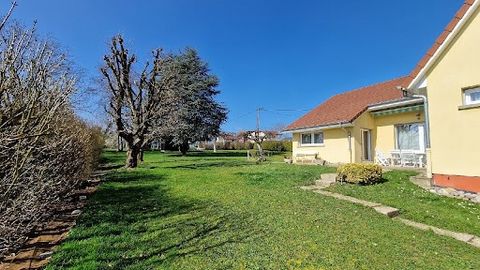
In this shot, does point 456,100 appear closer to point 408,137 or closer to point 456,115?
point 456,115

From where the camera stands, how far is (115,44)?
1947 centimetres

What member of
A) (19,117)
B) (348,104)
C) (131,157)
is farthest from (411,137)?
(19,117)

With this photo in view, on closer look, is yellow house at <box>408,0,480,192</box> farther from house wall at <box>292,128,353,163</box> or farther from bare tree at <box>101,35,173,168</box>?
A: bare tree at <box>101,35,173,168</box>

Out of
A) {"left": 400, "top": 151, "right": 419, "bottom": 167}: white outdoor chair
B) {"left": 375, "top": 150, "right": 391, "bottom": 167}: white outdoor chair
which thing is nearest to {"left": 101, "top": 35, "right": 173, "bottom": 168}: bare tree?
{"left": 375, "top": 150, "right": 391, "bottom": 167}: white outdoor chair

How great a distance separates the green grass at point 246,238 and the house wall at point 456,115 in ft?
14.6

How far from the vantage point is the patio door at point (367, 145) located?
20253 mm

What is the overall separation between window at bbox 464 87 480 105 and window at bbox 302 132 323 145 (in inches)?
519

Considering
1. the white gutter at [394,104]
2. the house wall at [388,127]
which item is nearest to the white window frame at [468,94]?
the white gutter at [394,104]

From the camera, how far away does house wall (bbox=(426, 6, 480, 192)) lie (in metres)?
10.0

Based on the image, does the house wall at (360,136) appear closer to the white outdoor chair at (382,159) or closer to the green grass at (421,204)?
the white outdoor chair at (382,159)

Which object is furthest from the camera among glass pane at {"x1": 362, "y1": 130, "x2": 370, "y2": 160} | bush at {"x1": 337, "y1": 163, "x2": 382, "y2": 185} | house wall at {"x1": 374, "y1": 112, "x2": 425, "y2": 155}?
glass pane at {"x1": 362, "y1": 130, "x2": 370, "y2": 160}

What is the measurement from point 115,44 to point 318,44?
18.9 metres

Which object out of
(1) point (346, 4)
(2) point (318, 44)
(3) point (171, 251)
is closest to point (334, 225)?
(3) point (171, 251)

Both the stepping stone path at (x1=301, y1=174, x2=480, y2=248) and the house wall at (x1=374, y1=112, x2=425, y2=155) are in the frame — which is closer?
the stepping stone path at (x1=301, y1=174, x2=480, y2=248)
